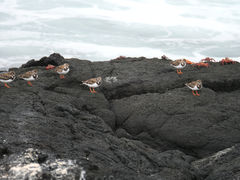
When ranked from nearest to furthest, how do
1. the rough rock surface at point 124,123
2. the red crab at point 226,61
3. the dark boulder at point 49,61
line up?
the rough rock surface at point 124,123 < the red crab at point 226,61 < the dark boulder at point 49,61

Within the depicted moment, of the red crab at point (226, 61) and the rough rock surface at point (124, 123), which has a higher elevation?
the red crab at point (226, 61)

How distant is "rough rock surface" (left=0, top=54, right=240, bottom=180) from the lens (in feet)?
22.0

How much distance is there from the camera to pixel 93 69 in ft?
54.1

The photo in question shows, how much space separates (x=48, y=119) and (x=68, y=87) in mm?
6114

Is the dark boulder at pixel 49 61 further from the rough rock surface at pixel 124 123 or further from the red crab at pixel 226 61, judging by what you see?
the red crab at pixel 226 61

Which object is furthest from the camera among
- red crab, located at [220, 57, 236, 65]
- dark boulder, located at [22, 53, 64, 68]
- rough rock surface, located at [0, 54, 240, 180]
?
dark boulder, located at [22, 53, 64, 68]

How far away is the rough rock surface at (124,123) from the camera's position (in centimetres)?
669

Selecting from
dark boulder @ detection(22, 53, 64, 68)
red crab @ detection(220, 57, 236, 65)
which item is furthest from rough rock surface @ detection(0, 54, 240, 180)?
red crab @ detection(220, 57, 236, 65)

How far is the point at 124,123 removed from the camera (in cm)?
1311

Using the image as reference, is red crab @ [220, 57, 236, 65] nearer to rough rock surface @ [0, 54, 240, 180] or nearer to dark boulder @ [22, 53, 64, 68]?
rough rock surface @ [0, 54, 240, 180]

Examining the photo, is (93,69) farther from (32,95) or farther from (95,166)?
(95,166)

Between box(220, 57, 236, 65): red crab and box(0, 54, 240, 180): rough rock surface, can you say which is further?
box(220, 57, 236, 65): red crab

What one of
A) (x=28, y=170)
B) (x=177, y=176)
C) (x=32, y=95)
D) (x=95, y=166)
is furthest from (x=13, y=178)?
(x=32, y=95)

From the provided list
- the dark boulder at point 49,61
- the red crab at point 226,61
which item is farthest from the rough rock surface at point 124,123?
the red crab at point 226,61
